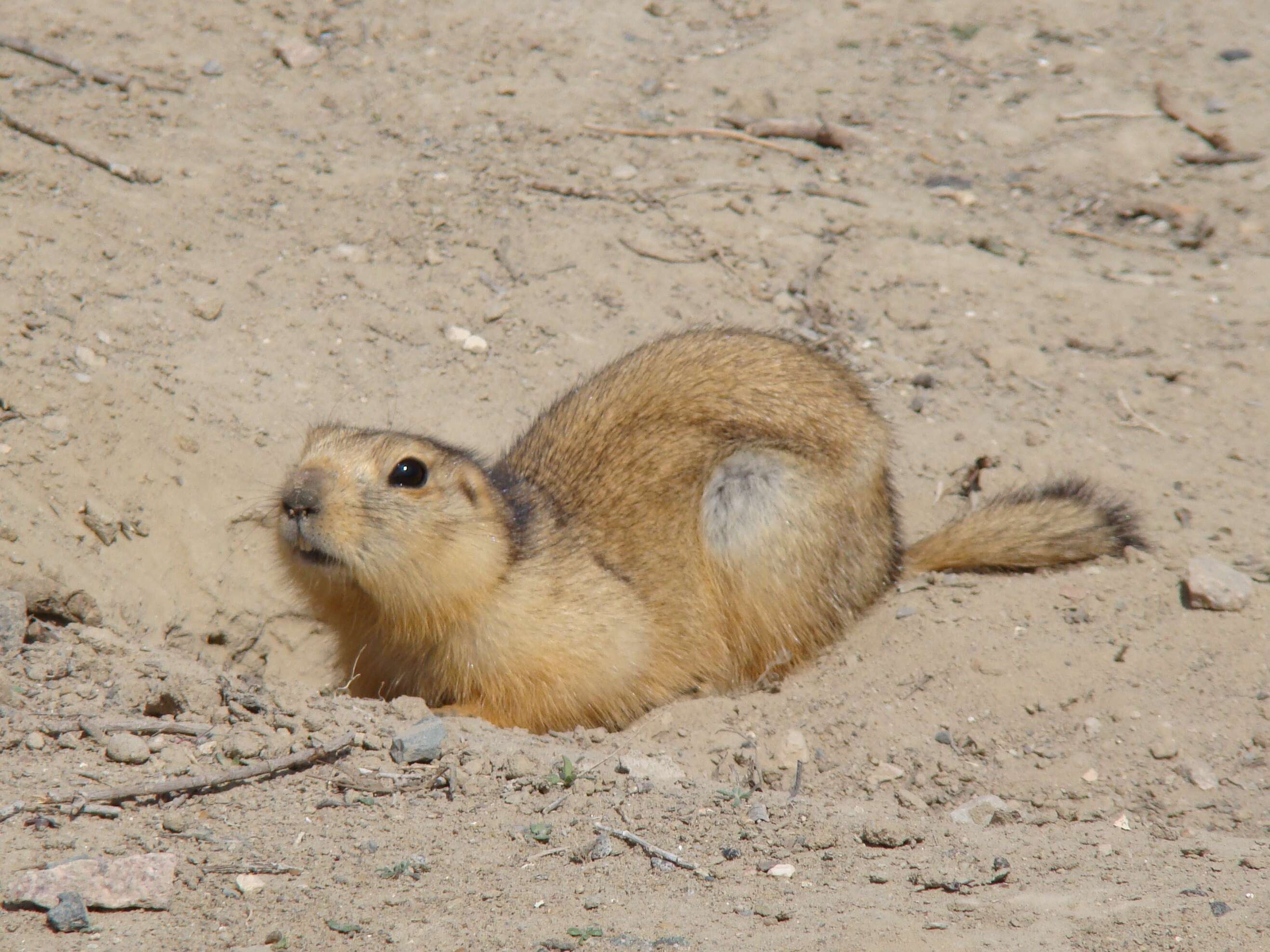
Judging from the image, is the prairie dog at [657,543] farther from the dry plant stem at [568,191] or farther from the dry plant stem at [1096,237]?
the dry plant stem at [1096,237]

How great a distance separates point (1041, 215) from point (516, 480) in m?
4.72

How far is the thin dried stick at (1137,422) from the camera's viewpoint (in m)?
6.94

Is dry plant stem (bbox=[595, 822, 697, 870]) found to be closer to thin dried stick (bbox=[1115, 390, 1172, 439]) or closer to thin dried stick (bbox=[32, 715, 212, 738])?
thin dried stick (bbox=[32, 715, 212, 738])

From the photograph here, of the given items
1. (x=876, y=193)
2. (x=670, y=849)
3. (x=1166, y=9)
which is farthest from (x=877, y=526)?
(x=1166, y=9)

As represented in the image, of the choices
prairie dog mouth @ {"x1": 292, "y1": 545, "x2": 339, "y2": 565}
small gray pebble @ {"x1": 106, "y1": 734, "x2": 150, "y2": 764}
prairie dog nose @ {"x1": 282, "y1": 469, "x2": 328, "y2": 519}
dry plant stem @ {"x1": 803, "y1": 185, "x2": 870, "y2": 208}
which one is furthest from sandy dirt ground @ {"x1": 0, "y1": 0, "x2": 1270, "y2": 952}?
prairie dog nose @ {"x1": 282, "y1": 469, "x2": 328, "y2": 519}

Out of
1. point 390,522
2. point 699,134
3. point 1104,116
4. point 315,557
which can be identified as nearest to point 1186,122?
point 1104,116

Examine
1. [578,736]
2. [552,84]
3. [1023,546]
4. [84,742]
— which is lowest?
[578,736]

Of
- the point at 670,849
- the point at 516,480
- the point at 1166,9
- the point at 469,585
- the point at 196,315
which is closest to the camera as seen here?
the point at 670,849

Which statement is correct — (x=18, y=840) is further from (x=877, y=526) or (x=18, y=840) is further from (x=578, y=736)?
(x=877, y=526)

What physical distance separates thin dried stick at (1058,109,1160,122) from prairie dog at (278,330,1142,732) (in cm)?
409

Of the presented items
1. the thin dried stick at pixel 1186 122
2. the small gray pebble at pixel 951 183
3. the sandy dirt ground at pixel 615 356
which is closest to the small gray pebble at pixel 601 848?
the sandy dirt ground at pixel 615 356

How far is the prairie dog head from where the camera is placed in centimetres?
475

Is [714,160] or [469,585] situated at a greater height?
[714,160]

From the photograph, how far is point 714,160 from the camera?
841 cm
